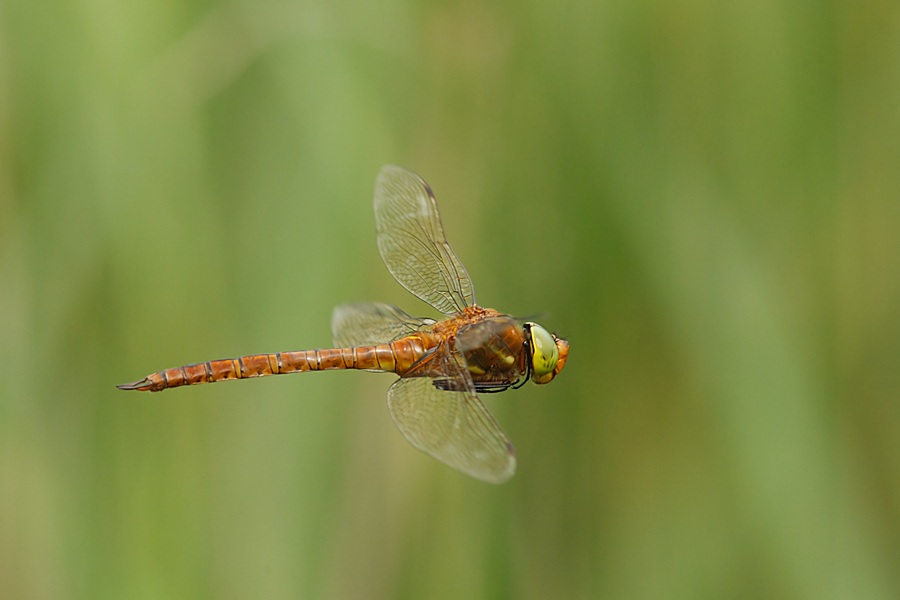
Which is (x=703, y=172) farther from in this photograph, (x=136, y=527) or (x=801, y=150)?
(x=136, y=527)

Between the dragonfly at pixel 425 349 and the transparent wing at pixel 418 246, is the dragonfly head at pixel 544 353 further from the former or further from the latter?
the transparent wing at pixel 418 246

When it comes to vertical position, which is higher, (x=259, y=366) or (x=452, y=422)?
(x=259, y=366)

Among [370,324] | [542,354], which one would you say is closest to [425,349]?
[370,324]

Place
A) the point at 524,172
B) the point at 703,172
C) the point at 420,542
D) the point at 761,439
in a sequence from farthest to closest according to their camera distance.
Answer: the point at 524,172
the point at 703,172
the point at 420,542
the point at 761,439

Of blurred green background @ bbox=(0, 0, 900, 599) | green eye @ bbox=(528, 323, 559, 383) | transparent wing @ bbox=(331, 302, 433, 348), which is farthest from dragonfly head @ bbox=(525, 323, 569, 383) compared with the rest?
transparent wing @ bbox=(331, 302, 433, 348)

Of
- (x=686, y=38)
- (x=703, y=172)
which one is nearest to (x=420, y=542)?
(x=703, y=172)

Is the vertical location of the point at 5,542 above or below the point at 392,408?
below

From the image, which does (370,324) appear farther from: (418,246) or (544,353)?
(544,353)
